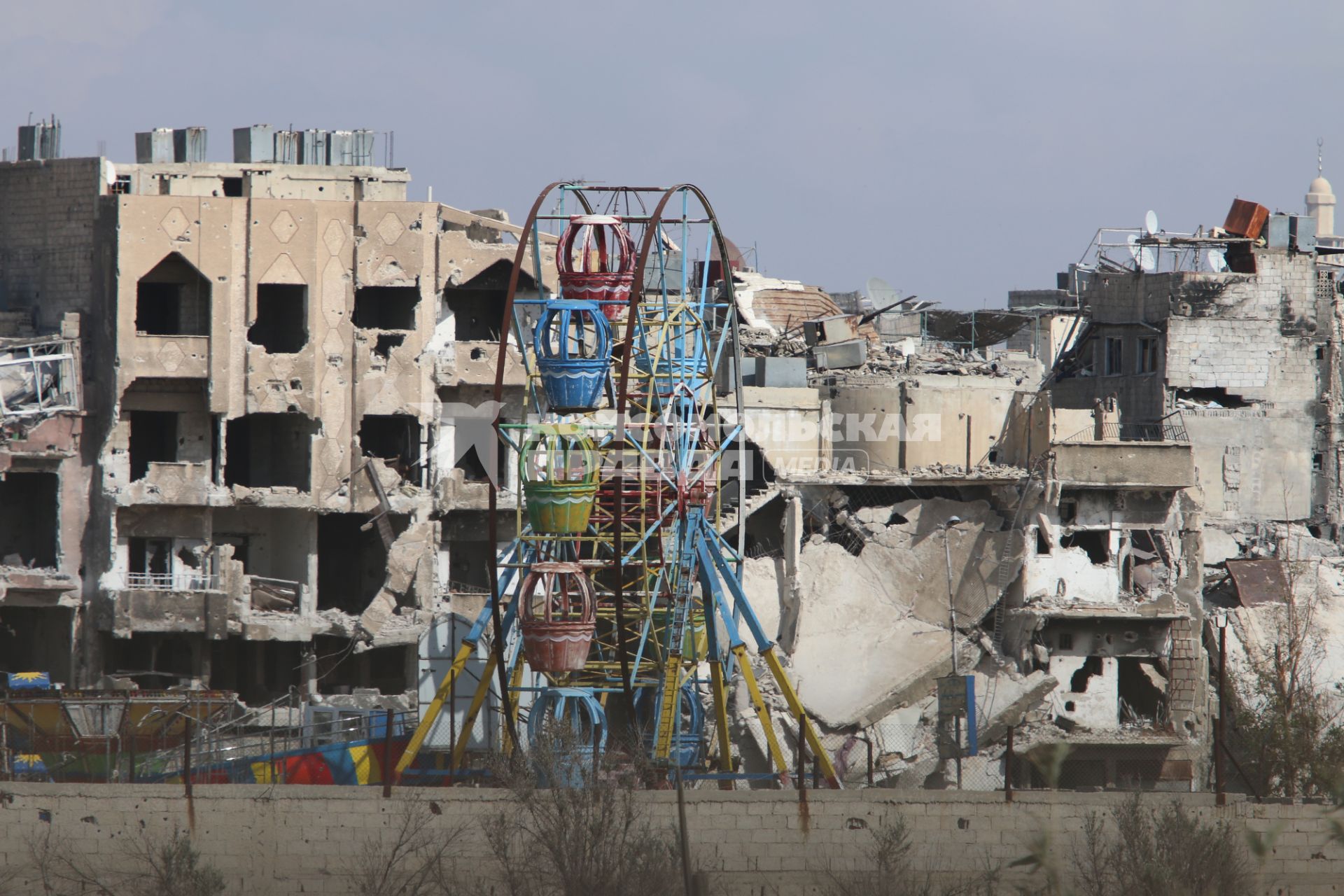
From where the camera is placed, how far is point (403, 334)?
42219 millimetres

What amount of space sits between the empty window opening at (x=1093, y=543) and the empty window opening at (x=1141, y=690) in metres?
1.91

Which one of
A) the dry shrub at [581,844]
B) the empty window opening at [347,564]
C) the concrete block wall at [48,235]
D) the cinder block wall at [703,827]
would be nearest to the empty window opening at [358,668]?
the empty window opening at [347,564]

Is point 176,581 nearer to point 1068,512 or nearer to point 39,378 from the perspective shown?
point 39,378

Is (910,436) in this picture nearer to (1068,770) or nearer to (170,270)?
(1068,770)

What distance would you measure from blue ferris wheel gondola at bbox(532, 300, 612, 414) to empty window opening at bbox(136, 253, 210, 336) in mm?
11976

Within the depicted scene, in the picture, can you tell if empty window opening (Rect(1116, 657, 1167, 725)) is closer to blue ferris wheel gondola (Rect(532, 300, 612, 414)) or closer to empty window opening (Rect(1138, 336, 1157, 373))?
empty window opening (Rect(1138, 336, 1157, 373))

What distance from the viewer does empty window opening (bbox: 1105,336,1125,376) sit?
4553 centimetres

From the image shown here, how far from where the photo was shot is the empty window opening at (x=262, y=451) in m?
43.6

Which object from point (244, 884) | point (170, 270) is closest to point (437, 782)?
point (244, 884)

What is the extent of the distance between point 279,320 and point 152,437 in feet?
11.3

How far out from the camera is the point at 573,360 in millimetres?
31594

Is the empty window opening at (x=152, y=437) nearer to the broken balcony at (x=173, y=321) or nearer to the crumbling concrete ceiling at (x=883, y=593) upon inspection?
the broken balcony at (x=173, y=321)

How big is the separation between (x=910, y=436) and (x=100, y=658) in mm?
16350

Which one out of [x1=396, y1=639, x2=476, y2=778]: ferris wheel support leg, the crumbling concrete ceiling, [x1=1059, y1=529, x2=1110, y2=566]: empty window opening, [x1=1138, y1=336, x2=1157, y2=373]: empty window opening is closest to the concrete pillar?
the crumbling concrete ceiling
